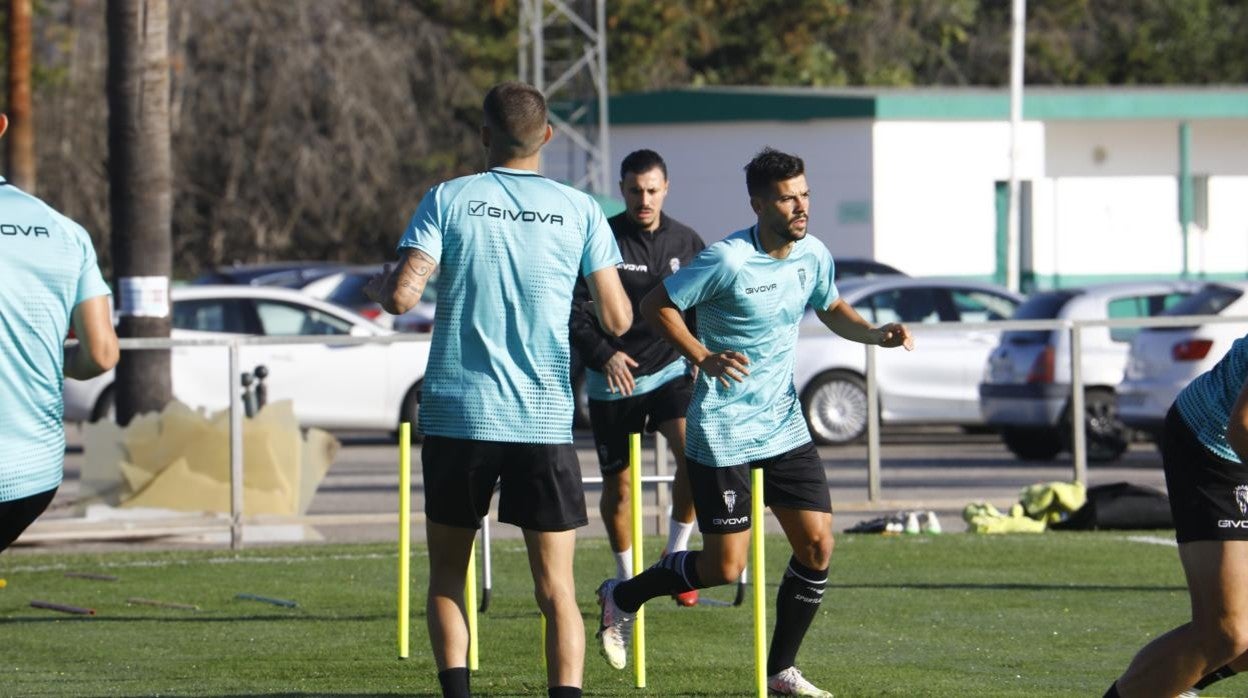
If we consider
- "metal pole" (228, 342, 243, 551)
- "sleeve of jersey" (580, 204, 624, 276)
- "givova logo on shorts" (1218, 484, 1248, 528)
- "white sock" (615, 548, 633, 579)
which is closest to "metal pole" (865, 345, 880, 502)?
"metal pole" (228, 342, 243, 551)

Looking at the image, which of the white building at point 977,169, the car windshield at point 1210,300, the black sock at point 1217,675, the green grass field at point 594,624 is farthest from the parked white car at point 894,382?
the white building at point 977,169

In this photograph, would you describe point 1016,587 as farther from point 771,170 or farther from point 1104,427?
point 1104,427

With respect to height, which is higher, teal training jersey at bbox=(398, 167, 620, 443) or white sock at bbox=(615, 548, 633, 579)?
teal training jersey at bbox=(398, 167, 620, 443)

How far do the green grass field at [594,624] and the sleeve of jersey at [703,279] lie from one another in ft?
5.06

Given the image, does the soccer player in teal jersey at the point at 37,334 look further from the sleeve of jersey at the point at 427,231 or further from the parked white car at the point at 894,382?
the parked white car at the point at 894,382

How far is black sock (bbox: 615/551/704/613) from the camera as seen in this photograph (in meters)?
7.86

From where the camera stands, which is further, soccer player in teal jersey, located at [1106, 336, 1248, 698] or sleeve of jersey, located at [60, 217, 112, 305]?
soccer player in teal jersey, located at [1106, 336, 1248, 698]

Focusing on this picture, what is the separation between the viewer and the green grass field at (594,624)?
8273 mm

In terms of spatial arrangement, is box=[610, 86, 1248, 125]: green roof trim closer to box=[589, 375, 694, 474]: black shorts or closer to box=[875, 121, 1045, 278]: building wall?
box=[875, 121, 1045, 278]: building wall

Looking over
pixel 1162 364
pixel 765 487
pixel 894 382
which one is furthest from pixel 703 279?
pixel 894 382

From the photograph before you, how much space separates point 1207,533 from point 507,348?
215cm

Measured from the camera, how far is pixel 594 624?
972 centimetres

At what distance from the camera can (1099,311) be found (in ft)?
63.2

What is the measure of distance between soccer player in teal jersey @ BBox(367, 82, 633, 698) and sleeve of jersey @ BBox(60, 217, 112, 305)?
0.85 meters
